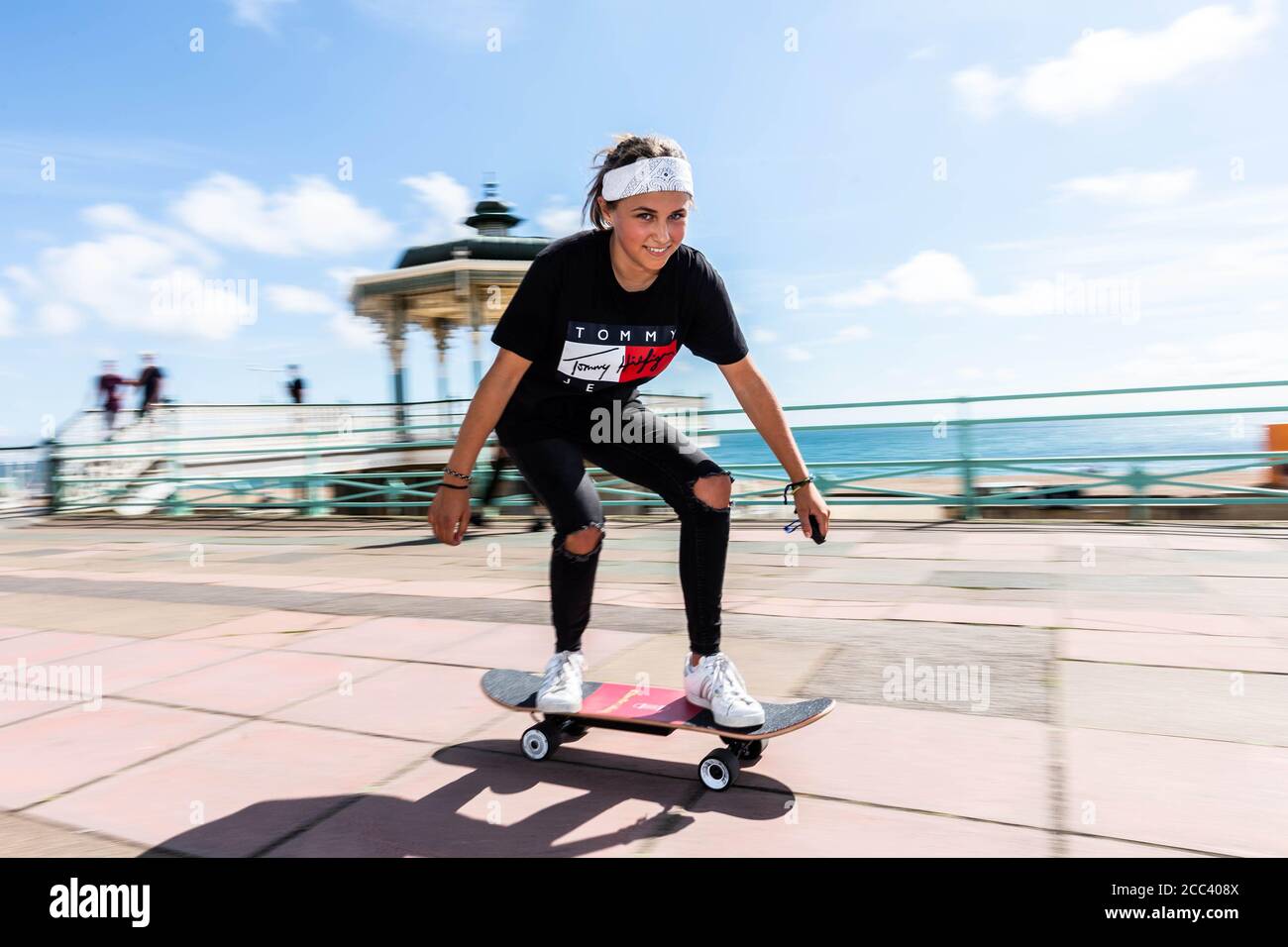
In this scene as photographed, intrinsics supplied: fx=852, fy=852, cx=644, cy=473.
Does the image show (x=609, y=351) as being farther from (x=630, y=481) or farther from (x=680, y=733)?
(x=680, y=733)

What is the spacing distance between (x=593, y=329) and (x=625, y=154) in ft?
1.74

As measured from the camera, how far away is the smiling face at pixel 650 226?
7.99 feet

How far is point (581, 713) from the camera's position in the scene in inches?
99.0

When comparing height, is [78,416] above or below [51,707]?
above

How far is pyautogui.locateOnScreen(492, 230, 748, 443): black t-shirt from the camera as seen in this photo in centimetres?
248

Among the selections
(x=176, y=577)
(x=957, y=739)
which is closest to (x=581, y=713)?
(x=957, y=739)

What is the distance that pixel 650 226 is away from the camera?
96.0 inches

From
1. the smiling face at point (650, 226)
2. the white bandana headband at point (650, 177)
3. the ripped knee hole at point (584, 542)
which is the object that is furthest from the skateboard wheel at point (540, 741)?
the white bandana headband at point (650, 177)

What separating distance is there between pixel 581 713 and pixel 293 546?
288 inches

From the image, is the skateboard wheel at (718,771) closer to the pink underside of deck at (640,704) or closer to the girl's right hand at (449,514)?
the pink underside of deck at (640,704)

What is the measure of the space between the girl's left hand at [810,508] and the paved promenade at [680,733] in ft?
2.20

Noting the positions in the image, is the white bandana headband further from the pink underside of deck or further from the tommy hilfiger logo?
the pink underside of deck
